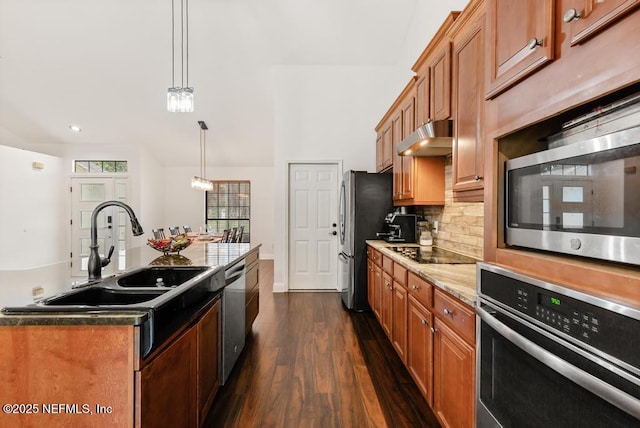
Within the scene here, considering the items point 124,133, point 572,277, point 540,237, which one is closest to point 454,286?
point 540,237

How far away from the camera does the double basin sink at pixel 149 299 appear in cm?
111

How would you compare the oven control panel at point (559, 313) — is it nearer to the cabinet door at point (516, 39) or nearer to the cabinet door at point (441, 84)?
the cabinet door at point (516, 39)

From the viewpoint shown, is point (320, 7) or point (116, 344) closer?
point (116, 344)

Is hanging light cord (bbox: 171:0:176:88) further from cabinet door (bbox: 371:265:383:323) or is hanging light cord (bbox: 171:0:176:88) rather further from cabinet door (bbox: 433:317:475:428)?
cabinet door (bbox: 433:317:475:428)

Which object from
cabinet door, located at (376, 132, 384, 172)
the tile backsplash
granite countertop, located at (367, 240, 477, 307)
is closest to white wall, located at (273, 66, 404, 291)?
cabinet door, located at (376, 132, 384, 172)

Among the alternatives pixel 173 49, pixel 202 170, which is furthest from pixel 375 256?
pixel 202 170

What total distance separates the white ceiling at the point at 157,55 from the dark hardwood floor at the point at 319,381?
3.84 metres

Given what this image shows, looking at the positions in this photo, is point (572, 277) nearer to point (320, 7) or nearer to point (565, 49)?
point (565, 49)

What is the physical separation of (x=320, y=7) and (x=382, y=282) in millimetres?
3455

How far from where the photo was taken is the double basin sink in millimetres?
1110

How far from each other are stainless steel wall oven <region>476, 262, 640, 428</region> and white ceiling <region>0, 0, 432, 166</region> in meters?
4.01

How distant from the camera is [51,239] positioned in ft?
21.9

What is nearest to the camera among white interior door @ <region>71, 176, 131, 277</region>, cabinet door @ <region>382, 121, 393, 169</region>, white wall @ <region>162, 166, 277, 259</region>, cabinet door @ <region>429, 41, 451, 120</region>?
cabinet door @ <region>429, 41, 451, 120</region>

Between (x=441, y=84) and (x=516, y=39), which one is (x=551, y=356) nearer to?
(x=516, y=39)
